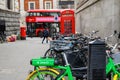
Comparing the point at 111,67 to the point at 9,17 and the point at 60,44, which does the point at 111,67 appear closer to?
the point at 60,44

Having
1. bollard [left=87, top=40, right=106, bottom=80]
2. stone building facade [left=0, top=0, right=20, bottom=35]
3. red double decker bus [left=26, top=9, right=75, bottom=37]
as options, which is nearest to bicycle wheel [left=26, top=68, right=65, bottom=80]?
bollard [left=87, top=40, right=106, bottom=80]

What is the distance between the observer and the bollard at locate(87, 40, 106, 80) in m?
6.21

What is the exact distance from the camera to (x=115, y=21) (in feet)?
46.9

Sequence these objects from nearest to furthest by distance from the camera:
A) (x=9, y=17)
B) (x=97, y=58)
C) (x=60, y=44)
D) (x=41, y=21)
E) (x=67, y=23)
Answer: (x=97, y=58) < (x=60, y=44) < (x=67, y=23) < (x=9, y=17) < (x=41, y=21)

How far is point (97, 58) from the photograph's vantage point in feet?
20.4

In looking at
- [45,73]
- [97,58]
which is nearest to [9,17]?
[45,73]

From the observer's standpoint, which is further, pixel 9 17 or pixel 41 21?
pixel 41 21

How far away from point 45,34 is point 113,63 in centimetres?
2681

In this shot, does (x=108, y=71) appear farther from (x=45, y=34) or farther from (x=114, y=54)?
(x=45, y=34)

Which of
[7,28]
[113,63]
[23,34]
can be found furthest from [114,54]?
[23,34]

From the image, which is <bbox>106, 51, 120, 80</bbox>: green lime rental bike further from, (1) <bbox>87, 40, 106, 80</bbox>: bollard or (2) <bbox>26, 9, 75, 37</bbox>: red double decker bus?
(2) <bbox>26, 9, 75, 37</bbox>: red double decker bus

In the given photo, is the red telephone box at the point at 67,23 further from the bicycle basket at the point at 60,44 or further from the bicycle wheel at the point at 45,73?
the bicycle wheel at the point at 45,73

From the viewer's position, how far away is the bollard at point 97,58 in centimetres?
621

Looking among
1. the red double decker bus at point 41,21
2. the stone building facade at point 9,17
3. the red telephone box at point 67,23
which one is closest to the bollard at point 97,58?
the red telephone box at point 67,23
